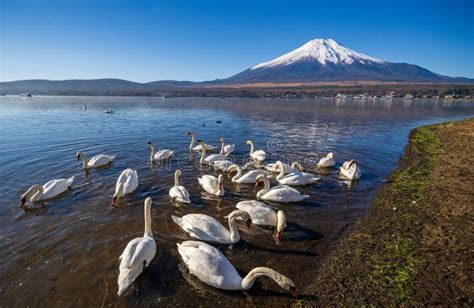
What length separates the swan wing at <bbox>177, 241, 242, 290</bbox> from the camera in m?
6.02

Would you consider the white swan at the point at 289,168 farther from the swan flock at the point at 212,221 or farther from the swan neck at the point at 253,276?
the swan neck at the point at 253,276

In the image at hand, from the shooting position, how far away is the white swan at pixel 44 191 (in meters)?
9.91

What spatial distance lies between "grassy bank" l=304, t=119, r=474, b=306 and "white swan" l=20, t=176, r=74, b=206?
396 inches

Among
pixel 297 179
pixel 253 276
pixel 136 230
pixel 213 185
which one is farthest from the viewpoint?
pixel 297 179

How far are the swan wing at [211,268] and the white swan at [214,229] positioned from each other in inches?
39.6

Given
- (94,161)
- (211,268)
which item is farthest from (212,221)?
(94,161)

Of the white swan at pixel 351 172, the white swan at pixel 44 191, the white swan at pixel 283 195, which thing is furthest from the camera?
the white swan at pixel 351 172

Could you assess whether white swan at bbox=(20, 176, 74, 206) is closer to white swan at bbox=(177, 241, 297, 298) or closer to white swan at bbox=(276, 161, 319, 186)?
white swan at bbox=(177, 241, 297, 298)

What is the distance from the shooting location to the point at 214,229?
308 inches

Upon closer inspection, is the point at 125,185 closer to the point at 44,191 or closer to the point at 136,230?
the point at 136,230

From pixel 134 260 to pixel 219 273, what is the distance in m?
2.01

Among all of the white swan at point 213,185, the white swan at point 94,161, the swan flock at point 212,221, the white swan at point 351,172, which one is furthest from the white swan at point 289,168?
the white swan at point 94,161

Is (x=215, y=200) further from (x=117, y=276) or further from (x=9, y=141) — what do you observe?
(x=9, y=141)

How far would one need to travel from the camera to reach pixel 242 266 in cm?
697
